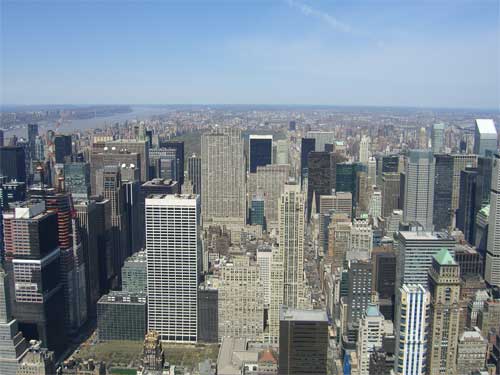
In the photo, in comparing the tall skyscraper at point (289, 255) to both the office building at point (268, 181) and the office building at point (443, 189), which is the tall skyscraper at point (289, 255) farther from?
A: the office building at point (268, 181)

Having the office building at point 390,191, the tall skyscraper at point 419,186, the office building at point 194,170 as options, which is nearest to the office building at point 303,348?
the tall skyscraper at point 419,186

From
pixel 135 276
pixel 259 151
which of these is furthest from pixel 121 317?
pixel 259 151

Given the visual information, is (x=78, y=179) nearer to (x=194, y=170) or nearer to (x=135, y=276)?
(x=135, y=276)

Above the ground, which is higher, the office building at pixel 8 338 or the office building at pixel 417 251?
the office building at pixel 417 251

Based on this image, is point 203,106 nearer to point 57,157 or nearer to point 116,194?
point 57,157

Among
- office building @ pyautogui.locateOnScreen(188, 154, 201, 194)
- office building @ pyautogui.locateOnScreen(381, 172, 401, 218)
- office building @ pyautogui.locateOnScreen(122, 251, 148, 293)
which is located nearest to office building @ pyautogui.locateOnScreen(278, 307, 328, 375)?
office building @ pyautogui.locateOnScreen(122, 251, 148, 293)
